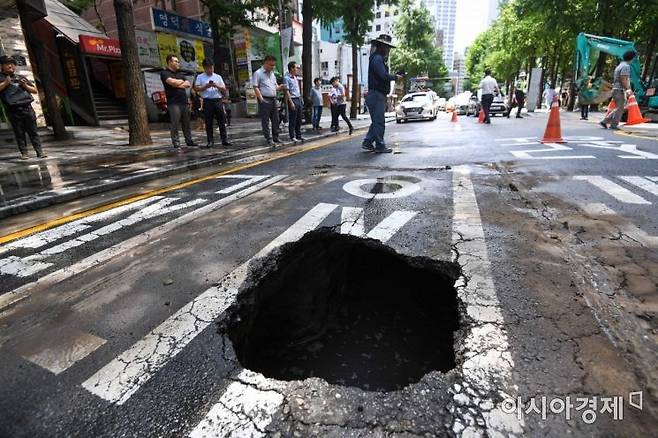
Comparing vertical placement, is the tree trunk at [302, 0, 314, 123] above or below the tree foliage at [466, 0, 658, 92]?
below

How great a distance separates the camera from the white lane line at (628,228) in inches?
104

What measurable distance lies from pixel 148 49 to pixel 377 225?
62.1ft

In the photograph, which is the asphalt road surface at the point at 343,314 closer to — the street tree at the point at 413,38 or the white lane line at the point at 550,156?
the white lane line at the point at 550,156

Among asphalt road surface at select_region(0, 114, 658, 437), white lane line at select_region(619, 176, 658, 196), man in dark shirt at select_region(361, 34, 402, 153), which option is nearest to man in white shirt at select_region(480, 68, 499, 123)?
man in dark shirt at select_region(361, 34, 402, 153)

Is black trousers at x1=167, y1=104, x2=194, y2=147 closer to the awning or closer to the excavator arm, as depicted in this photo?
the awning

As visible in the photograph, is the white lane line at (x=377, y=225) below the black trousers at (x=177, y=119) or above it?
below

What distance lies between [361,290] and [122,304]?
67.3 inches

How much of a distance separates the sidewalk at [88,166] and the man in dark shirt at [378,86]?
2.50 m

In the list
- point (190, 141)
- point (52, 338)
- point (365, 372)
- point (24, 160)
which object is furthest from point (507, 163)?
point (24, 160)

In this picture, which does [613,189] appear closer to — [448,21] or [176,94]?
[176,94]

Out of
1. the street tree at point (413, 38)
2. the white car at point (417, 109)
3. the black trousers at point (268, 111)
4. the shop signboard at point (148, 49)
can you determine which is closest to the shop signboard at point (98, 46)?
the shop signboard at point (148, 49)

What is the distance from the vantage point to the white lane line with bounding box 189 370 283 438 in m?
1.25

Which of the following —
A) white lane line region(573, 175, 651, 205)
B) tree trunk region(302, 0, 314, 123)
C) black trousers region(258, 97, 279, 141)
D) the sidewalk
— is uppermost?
tree trunk region(302, 0, 314, 123)

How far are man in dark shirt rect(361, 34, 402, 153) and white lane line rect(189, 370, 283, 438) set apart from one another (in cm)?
650
